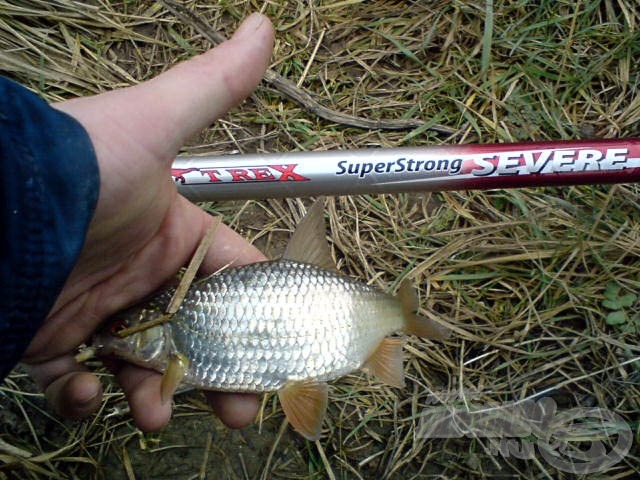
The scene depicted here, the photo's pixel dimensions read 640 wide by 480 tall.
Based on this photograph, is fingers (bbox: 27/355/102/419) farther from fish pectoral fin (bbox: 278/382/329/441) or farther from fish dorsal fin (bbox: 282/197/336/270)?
fish dorsal fin (bbox: 282/197/336/270)

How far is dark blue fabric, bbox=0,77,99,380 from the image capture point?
1.42 m

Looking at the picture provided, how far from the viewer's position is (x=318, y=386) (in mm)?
1948

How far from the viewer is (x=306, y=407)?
193cm

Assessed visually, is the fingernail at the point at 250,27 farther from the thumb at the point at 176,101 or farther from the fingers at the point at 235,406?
the fingers at the point at 235,406

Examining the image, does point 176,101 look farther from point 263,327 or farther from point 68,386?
point 68,386

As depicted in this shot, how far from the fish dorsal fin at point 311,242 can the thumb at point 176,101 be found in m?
0.46

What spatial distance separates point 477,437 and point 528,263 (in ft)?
2.60

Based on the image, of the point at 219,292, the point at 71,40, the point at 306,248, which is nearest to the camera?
the point at 219,292

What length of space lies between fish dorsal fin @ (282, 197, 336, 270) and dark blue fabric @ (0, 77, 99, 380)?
2.27 feet

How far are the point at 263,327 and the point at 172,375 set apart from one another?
0.29m

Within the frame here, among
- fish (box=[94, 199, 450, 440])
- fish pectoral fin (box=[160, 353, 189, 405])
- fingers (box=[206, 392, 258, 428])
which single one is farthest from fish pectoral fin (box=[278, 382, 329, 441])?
fish pectoral fin (box=[160, 353, 189, 405])

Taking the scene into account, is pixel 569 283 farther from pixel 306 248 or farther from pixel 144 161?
pixel 144 161

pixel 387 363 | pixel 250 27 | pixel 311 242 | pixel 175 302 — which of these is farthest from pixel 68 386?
pixel 250 27

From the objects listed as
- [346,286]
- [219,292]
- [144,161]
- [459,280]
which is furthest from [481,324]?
[144,161]
